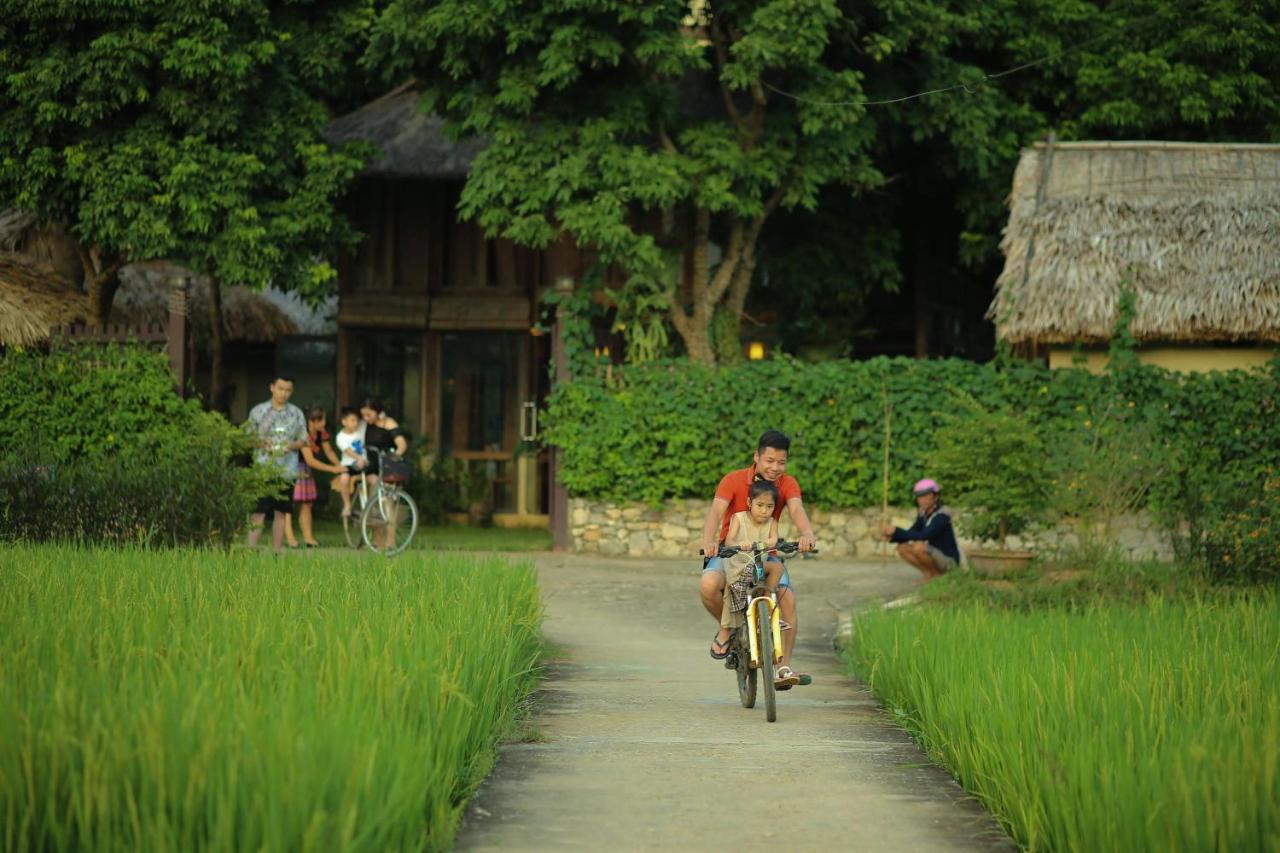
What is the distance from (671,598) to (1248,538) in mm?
4783

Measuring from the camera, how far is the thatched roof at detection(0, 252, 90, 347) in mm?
18844

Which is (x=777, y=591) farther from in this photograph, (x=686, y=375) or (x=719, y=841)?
(x=686, y=375)

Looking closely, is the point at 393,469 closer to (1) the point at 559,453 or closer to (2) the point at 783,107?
(1) the point at 559,453

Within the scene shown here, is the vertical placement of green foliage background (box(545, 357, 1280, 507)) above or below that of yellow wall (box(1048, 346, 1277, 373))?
below

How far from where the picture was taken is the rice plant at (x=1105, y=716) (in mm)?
4734

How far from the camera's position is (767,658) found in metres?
8.12

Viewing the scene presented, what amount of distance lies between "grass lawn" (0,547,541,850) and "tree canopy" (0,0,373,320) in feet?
34.9

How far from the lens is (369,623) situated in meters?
7.41

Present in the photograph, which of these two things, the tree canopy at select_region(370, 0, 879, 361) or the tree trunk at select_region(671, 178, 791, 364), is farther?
the tree trunk at select_region(671, 178, 791, 364)

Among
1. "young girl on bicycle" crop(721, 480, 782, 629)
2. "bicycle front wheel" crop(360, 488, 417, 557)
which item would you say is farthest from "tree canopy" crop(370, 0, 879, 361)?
"young girl on bicycle" crop(721, 480, 782, 629)

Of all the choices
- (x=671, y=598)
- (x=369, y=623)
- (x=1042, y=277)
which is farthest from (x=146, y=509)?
(x=1042, y=277)

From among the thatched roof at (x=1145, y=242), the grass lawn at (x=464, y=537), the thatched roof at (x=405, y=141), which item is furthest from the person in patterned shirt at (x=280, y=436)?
the thatched roof at (x=1145, y=242)

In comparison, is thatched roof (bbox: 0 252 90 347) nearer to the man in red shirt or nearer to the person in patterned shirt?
the person in patterned shirt

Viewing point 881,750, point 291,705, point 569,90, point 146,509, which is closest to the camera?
point 291,705
